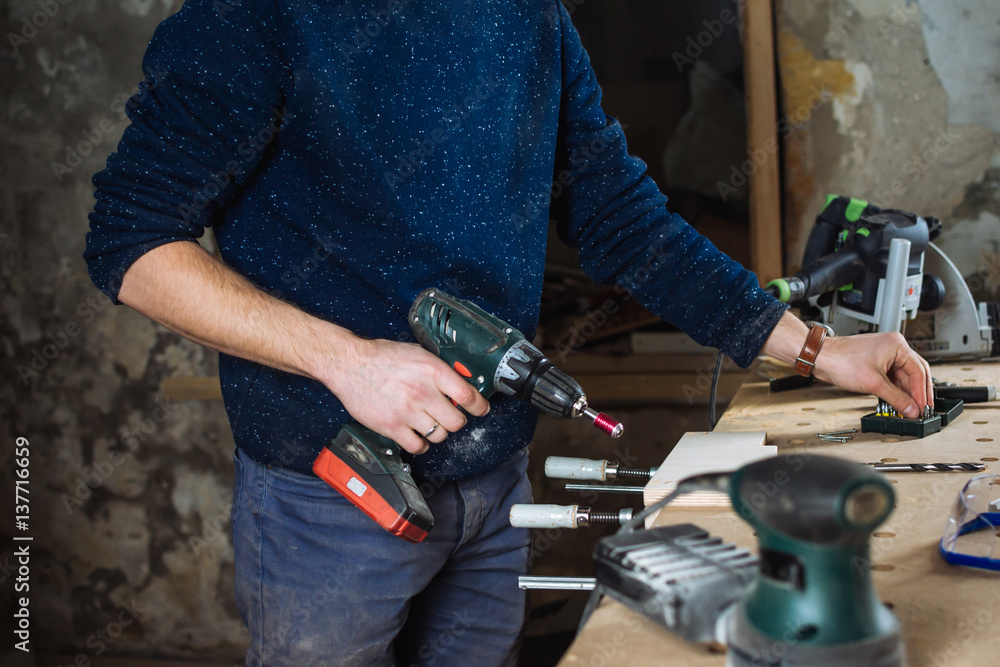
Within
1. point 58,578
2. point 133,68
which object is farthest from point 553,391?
point 58,578

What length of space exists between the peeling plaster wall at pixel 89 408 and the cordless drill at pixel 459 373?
72.5 inches

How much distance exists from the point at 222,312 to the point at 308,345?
0.11 meters

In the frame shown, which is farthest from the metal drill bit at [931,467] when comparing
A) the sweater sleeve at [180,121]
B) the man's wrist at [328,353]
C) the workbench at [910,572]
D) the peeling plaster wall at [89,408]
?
the peeling plaster wall at [89,408]

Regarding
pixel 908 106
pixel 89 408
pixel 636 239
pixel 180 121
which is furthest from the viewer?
pixel 89 408

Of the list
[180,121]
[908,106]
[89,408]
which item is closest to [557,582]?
[180,121]

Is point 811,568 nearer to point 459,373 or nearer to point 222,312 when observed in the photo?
point 459,373

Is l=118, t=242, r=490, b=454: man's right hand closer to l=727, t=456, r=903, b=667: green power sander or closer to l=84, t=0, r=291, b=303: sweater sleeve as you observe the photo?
l=84, t=0, r=291, b=303: sweater sleeve

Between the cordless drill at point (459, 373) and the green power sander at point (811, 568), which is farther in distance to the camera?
the cordless drill at point (459, 373)

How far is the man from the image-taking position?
0.97 metres

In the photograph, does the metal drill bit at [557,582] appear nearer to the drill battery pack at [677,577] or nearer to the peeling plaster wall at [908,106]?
the drill battery pack at [677,577]

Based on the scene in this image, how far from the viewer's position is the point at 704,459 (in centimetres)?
106

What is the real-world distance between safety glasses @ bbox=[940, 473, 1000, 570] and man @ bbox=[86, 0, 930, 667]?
384 millimetres

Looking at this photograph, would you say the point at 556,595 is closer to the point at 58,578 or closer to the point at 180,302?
the point at 58,578

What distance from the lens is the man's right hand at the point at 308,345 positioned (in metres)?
0.96
